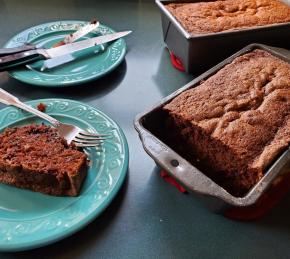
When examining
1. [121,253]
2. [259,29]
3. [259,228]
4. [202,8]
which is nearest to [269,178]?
[259,228]

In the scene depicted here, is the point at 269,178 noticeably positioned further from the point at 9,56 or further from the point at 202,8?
the point at 9,56

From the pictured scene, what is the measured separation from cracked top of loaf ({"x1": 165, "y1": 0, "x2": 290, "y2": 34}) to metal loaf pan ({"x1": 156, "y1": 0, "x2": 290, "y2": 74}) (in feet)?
0.12

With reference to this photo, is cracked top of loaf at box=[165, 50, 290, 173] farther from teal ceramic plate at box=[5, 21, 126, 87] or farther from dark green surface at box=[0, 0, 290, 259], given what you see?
teal ceramic plate at box=[5, 21, 126, 87]

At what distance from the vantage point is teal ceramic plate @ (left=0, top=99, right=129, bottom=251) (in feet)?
1.86

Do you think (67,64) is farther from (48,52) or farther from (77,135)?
(77,135)

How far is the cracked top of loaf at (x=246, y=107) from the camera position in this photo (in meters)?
0.60

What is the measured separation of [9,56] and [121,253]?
2.28ft

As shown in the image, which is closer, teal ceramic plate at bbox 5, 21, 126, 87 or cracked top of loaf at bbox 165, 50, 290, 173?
cracked top of loaf at bbox 165, 50, 290, 173

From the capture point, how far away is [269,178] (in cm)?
53

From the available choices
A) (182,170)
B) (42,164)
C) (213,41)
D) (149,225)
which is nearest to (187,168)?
(182,170)

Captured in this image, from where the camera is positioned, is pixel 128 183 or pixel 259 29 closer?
pixel 128 183

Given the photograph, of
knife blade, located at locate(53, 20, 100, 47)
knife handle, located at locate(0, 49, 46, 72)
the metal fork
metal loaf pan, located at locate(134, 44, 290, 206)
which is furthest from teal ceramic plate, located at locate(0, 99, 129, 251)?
knife blade, located at locate(53, 20, 100, 47)

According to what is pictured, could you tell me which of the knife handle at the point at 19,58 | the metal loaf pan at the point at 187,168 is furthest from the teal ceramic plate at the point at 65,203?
the knife handle at the point at 19,58

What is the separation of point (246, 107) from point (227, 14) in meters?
0.43
